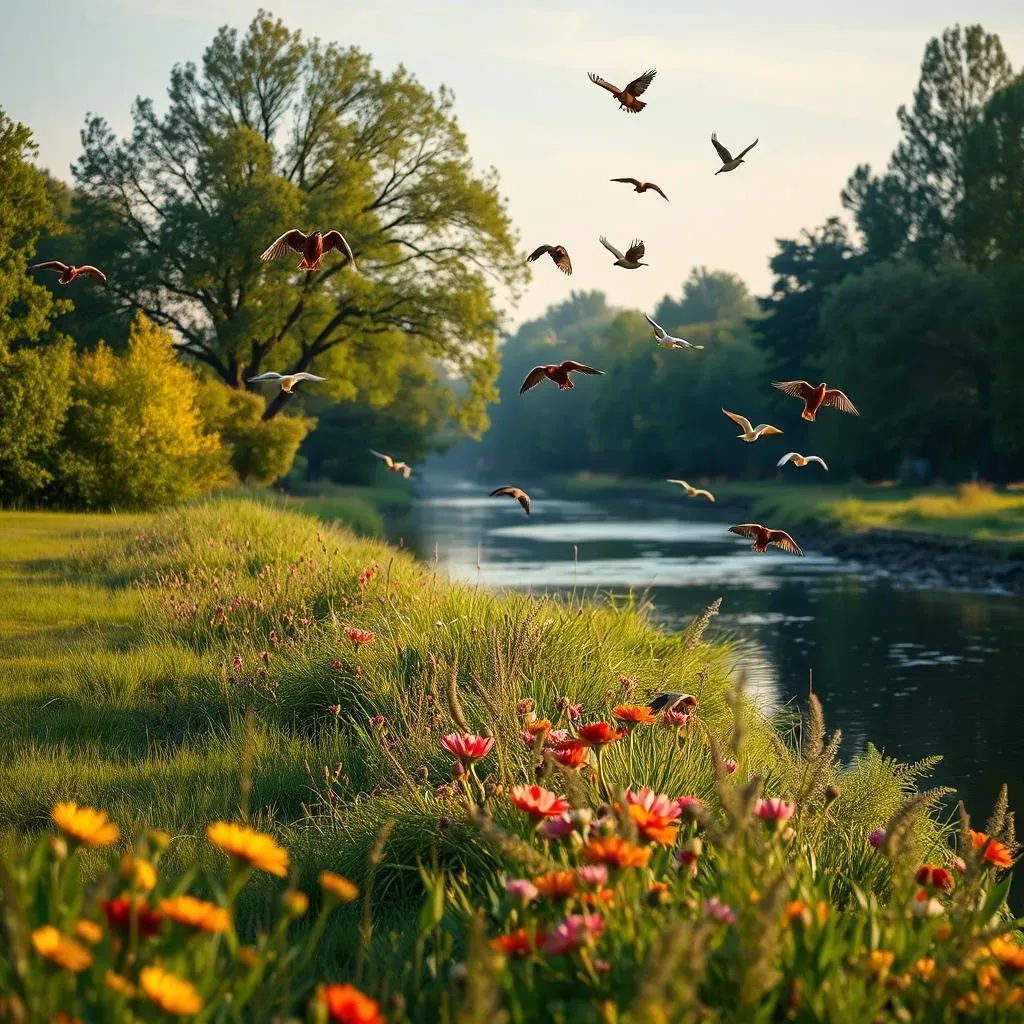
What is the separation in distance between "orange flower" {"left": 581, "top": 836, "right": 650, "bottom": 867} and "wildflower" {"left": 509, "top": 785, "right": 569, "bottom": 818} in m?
0.42

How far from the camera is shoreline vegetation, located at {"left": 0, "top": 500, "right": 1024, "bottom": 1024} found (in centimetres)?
258

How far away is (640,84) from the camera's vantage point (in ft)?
24.6

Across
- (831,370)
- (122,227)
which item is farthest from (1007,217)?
(122,227)

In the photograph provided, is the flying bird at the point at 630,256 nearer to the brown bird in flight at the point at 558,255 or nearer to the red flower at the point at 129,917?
the brown bird in flight at the point at 558,255

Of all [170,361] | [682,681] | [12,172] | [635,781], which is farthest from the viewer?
[170,361]

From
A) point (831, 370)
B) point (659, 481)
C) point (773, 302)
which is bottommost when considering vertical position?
point (659, 481)

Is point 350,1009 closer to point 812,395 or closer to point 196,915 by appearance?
point 196,915

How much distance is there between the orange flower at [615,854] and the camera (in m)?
2.89

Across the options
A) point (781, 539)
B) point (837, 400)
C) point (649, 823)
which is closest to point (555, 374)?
point (781, 539)

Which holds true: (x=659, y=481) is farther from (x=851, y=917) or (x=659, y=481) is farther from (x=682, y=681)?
(x=851, y=917)

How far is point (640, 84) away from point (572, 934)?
5.80m

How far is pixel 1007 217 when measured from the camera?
46812 mm

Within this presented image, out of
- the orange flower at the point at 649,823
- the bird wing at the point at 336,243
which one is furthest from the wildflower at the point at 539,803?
the bird wing at the point at 336,243

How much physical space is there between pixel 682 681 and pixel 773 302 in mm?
58327
